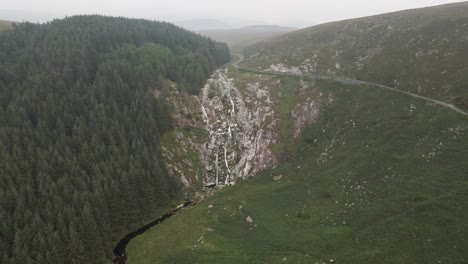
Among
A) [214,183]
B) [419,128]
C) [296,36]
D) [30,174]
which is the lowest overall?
[214,183]

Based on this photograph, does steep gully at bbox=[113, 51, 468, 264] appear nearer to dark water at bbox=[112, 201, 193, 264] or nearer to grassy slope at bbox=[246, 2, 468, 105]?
dark water at bbox=[112, 201, 193, 264]

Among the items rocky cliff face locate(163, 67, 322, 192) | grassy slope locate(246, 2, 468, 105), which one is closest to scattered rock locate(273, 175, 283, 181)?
rocky cliff face locate(163, 67, 322, 192)

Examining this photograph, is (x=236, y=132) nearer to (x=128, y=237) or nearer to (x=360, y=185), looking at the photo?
(x=128, y=237)

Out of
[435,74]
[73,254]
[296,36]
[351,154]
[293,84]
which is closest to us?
[73,254]

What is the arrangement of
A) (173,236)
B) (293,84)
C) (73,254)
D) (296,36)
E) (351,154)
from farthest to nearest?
(296,36) < (293,84) < (351,154) < (173,236) < (73,254)

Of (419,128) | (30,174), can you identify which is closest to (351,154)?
(419,128)

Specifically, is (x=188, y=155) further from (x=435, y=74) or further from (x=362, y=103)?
(x=435, y=74)

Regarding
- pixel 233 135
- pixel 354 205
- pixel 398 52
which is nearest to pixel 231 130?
Result: pixel 233 135
